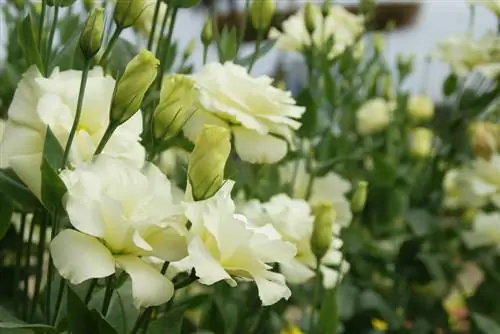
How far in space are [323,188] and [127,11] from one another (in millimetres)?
255

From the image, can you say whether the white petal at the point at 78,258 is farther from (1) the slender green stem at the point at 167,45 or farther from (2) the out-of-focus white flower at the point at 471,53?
(2) the out-of-focus white flower at the point at 471,53

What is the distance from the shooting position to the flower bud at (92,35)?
289 mm

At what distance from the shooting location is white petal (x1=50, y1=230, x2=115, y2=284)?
24cm

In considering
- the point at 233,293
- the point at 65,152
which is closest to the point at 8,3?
the point at 233,293

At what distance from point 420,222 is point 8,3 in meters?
0.37

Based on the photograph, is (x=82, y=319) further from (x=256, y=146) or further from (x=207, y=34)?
(x=207, y=34)

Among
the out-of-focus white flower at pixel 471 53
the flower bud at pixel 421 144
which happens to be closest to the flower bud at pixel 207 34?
the out-of-focus white flower at pixel 471 53

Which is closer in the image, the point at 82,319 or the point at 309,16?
the point at 82,319

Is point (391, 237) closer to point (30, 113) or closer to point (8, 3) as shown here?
point (8, 3)

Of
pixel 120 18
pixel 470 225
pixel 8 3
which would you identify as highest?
pixel 120 18

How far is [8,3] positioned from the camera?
63 centimetres

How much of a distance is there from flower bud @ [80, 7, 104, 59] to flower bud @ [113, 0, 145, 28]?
3cm

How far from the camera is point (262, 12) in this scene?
432mm

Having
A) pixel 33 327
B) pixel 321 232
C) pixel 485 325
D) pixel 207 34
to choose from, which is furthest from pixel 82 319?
pixel 485 325
